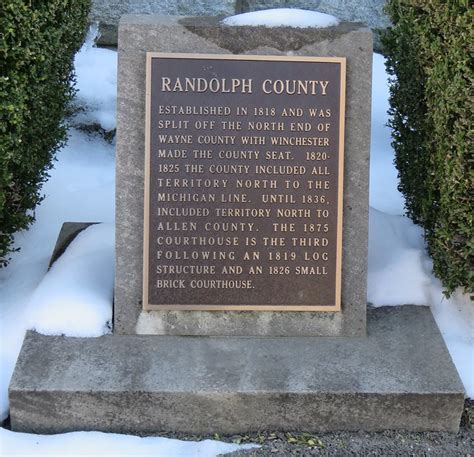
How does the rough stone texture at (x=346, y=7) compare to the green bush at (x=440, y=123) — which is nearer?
the green bush at (x=440, y=123)

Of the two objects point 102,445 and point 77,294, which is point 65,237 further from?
point 102,445

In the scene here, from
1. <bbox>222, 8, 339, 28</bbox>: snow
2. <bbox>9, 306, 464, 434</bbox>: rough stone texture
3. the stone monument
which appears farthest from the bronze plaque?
<bbox>9, 306, 464, 434</bbox>: rough stone texture

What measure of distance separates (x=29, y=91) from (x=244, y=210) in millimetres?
1203

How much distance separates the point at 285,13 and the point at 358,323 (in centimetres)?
154

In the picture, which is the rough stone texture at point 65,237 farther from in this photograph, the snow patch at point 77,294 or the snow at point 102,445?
the snow at point 102,445

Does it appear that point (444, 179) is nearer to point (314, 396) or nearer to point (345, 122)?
point (345, 122)

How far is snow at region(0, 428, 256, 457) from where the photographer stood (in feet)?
8.81

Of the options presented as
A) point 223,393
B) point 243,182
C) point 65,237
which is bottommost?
point 223,393

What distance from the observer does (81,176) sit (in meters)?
5.09

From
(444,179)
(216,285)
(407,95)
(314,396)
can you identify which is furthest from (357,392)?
(407,95)

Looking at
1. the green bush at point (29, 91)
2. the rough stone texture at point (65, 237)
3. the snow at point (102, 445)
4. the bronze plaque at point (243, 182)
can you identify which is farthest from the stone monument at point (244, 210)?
the rough stone texture at point (65, 237)

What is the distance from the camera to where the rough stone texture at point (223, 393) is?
2.83 metres

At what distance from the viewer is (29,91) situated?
3.26m

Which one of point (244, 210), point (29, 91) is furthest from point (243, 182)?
point (29, 91)
